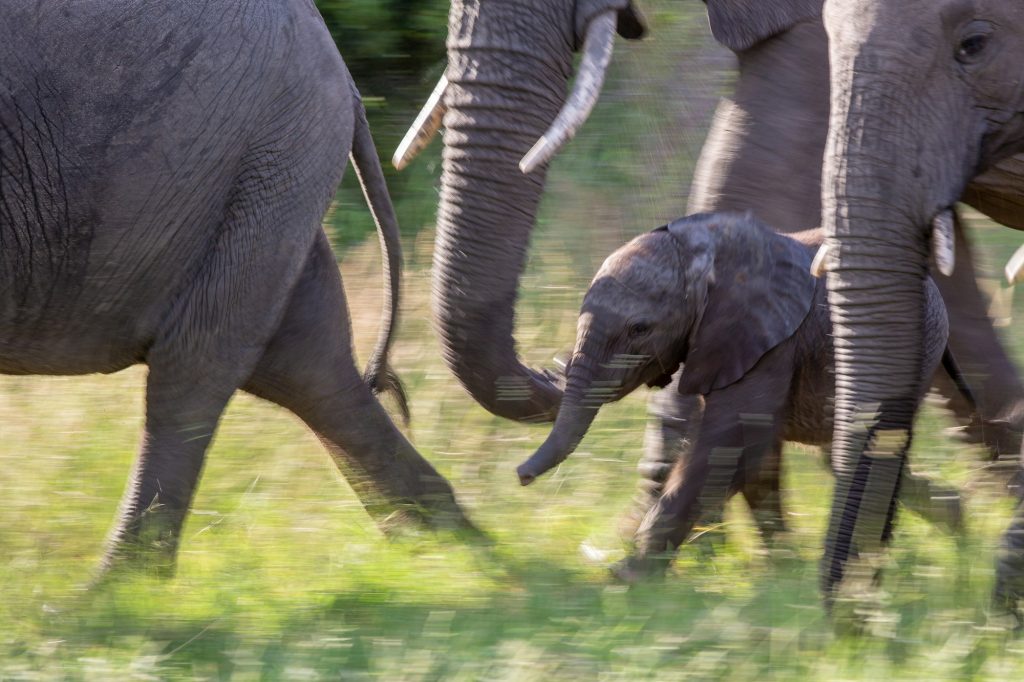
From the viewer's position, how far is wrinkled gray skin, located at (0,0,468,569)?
3.58 metres

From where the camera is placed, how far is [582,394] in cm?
382

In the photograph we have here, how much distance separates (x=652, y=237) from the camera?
3891 millimetres

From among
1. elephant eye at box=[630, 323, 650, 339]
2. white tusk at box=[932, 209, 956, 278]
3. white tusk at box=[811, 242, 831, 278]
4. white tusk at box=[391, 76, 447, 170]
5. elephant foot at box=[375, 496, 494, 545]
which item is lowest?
elephant foot at box=[375, 496, 494, 545]

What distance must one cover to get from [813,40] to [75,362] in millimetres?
1971

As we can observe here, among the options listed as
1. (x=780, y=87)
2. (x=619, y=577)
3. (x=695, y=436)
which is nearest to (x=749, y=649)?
(x=619, y=577)

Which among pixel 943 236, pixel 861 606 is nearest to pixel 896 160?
pixel 943 236

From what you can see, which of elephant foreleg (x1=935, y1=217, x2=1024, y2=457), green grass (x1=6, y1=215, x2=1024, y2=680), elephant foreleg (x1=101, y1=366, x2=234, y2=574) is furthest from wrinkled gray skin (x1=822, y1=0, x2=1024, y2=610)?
elephant foreleg (x1=101, y1=366, x2=234, y2=574)

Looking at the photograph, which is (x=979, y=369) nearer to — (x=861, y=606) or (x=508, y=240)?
(x=508, y=240)

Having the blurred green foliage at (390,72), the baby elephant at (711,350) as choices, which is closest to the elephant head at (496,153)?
the baby elephant at (711,350)

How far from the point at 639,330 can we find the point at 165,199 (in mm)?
1101

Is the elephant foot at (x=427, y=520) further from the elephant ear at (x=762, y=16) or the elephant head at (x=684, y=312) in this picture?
the elephant ear at (x=762, y=16)

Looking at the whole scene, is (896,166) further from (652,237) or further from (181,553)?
(181,553)

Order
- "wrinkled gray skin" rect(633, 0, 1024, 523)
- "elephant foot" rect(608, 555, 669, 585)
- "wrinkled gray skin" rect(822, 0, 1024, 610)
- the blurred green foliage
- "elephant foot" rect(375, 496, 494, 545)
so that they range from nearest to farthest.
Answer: "wrinkled gray skin" rect(822, 0, 1024, 610) < "elephant foot" rect(608, 555, 669, 585) < "elephant foot" rect(375, 496, 494, 545) < "wrinkled gray skin" rect(633, 0, 1024, 523) < the blurred green foliage

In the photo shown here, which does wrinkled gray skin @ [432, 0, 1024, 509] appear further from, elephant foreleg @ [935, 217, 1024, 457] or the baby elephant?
elephant foreleg @ [935, 217, 1024, 457]
